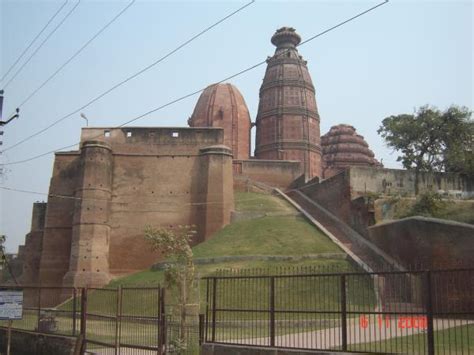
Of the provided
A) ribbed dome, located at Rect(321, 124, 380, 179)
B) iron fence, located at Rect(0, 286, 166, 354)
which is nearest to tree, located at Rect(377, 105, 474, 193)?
ribbed dome, located at Rect(321, 124, 380, 179)

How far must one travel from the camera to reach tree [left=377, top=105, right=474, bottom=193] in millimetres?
30578

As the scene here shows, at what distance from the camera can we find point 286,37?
154 feet

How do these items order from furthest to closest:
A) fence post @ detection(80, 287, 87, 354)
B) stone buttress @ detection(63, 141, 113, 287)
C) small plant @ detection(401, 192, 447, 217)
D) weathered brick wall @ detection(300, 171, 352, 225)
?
stone buttress @ detection(63, 141, 113, 287)
weathered brick wall @ detection(300, 171, 352, 225)
small plant @ detection(401, 192, 447, 217)
fence post @ detection(80, 287, 87, 354)

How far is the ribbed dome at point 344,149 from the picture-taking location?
4803 centimetres

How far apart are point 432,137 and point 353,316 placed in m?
20.0

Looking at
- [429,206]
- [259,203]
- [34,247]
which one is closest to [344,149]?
[259,203]

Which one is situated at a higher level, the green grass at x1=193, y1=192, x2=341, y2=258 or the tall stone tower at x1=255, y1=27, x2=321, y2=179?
Answer: the tall stone tower at x1=255, y1=27, x2=321, y2=179

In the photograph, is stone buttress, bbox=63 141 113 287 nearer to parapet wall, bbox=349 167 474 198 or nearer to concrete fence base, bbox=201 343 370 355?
parapet wall, bbox=349 167 474 198

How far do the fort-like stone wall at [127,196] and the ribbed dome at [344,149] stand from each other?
1791 centimetres

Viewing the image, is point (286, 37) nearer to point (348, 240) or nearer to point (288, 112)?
point (288, 112)

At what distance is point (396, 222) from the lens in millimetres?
20047

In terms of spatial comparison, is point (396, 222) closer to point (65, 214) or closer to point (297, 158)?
point (65, 214)

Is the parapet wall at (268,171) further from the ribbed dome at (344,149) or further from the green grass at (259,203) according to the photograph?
the ribbed dome at (344,149)

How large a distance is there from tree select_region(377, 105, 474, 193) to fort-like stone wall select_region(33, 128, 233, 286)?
10523 mm
